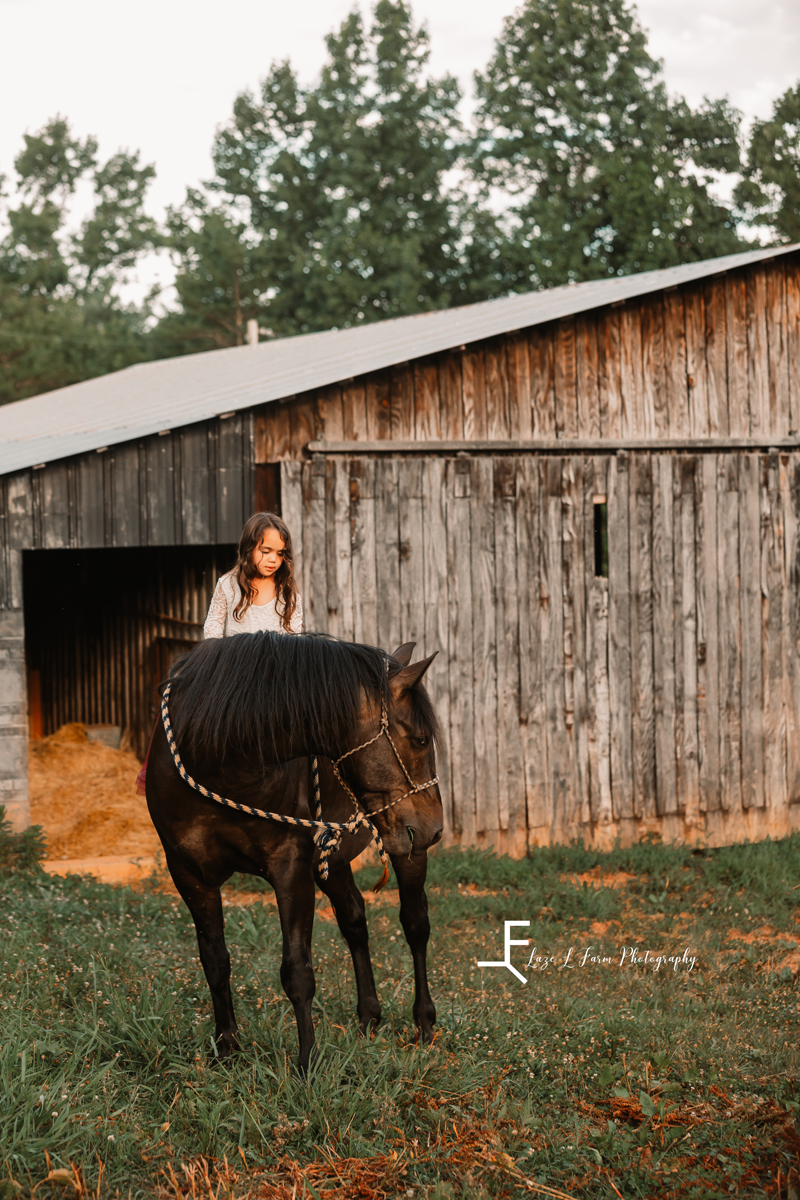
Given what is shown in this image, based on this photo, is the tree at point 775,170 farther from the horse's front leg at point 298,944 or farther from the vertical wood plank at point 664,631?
the horse's front leg at point 298,944

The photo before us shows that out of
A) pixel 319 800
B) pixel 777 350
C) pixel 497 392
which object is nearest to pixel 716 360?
pixel 777 350

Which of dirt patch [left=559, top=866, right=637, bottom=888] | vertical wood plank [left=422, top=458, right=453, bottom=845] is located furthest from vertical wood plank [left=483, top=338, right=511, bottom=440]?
dirt patch [left=559, top=866, right=637, bottom=888]

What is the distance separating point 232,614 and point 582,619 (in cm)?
405

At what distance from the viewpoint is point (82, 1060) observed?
3.59 metres

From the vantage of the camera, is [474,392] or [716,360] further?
[716,360]

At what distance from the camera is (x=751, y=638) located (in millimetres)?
7996

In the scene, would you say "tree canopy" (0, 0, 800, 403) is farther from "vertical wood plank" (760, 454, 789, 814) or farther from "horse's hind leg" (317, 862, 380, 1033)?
"horse's hind leg" (317, 862, 380, 1033)

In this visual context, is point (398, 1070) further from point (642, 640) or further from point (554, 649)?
point (642, 640)

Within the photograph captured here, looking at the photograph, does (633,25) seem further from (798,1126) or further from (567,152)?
(798,1126)

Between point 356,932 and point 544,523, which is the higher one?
point 544,523

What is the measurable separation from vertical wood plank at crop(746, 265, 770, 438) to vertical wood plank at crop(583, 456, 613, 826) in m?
1.46

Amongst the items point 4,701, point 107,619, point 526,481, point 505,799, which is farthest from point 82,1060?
point 107,619

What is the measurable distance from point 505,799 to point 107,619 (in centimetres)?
535

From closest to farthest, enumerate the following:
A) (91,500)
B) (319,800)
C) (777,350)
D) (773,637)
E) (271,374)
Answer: (319,800) < (91,500) < (773,637) < (777,350) < (271,374)
